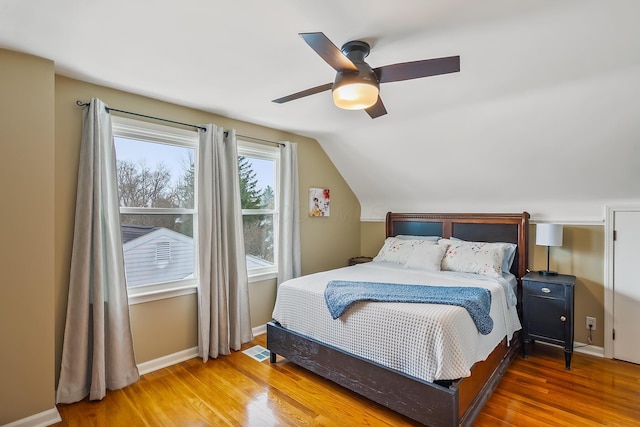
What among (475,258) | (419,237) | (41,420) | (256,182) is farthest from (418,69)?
Answer: (41,420)

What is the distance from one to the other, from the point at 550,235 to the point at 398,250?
1548 mm

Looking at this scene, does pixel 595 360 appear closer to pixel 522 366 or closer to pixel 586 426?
pixel 522 366

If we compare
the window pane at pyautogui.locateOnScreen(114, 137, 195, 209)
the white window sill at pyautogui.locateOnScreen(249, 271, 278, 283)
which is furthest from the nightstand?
the window pane at pyautogui.locateOnScreen(114, 137, 195, 209)

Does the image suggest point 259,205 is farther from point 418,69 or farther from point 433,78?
point 418,69

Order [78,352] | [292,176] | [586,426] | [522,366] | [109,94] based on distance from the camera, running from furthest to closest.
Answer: [292,176] < [522,366] < [109,94] < [78,352] < [586,426]

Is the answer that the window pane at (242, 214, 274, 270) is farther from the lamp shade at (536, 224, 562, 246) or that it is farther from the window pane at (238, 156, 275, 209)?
the lamp shade at (536, 224, 562, 246)

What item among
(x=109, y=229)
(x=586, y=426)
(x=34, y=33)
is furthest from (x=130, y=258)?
(x=586, y=426)

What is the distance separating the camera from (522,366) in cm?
291

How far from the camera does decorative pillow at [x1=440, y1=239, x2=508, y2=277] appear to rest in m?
3.21

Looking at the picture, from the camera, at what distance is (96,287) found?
240cm

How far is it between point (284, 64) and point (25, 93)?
1663mm

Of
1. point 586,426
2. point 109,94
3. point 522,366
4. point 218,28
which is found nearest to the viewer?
point 218,28

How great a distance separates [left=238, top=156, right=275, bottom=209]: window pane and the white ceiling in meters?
0.46

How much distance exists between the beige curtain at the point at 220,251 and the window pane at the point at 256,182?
11.1 inches
